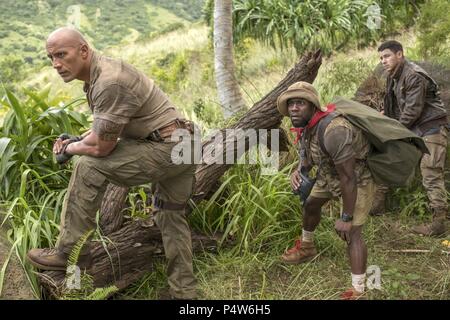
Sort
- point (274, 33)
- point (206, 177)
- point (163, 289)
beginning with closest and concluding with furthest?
1. point (163, 289)
2. point (206, 177)
3. point (274, 33)

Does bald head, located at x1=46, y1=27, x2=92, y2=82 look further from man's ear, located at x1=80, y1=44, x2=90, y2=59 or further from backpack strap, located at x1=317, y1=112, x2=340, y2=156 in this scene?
backpack strap, located at x1=317, y1=112, x2=340, y2=156

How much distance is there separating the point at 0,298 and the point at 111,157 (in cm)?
122

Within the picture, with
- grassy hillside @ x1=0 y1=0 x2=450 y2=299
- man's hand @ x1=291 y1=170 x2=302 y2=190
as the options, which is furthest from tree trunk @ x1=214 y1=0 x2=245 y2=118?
man's hand @ x1=291 y1=170 x2=302 y2=190

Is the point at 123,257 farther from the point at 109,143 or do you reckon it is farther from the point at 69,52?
the point at 69,52

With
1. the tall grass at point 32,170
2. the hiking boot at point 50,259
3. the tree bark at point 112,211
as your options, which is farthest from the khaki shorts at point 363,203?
the tall grass at point 32,170

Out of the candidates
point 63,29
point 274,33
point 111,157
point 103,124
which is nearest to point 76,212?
point 111,157

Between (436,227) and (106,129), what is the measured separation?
339cm

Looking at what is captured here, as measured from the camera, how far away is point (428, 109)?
5266mm

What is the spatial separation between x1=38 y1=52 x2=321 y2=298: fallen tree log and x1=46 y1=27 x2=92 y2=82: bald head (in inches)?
53.1

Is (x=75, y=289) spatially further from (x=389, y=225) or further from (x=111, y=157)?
(x=389, y=225)

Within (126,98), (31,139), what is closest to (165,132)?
(126,98)

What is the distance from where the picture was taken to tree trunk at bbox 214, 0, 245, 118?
7047 millimetres

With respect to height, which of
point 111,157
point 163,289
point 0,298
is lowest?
point 163,289

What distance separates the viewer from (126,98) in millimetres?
3457
